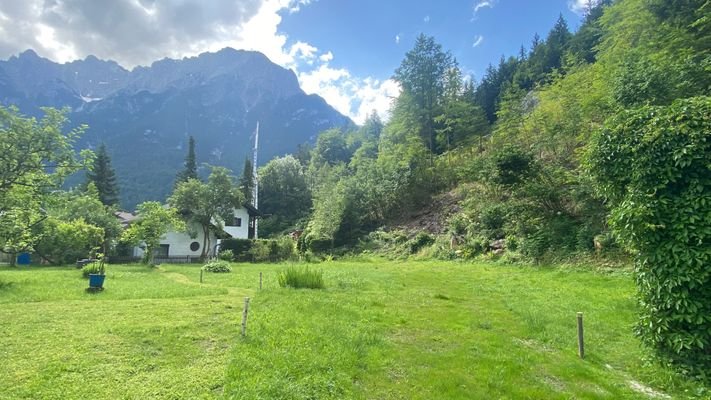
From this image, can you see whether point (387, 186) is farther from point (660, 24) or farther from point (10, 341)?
point (10, 341)

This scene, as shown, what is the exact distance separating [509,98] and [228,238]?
3031 centimetres

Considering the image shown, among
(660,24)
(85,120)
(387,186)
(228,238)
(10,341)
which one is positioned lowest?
(10,341)

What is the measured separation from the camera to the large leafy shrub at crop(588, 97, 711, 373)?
5.39 meters

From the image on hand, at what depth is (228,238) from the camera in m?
33.9

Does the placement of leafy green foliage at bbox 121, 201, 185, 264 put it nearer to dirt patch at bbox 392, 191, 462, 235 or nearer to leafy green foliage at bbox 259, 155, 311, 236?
dirt patch at bbox 392, 191, 462, 235

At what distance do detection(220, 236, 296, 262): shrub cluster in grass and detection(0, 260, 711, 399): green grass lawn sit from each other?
1974cm

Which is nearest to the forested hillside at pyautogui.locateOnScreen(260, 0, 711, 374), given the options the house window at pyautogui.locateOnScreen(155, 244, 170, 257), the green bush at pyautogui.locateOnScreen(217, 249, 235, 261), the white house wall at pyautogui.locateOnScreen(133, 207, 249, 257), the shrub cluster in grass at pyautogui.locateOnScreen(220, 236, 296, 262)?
the shrub cluster in grass at pyautogui.locateOnScreen(220, 236, 296, 262)

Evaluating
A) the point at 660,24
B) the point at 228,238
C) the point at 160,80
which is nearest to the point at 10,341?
the point at 228,238

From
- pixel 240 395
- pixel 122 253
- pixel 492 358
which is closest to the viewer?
pixel 240 395

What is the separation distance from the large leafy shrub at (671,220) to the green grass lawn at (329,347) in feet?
2.59

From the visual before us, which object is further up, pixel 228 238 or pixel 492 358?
pixel 228 238

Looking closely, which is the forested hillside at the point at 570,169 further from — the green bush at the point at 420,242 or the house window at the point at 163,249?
the house window at the point at 163,249

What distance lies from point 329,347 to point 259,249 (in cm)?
2670

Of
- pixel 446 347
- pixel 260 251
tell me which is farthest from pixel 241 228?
pixel 446 347
